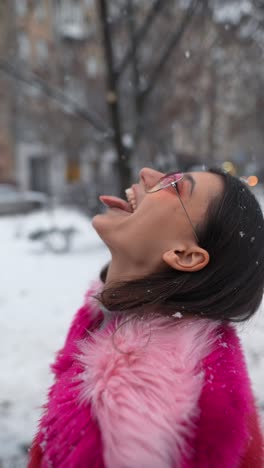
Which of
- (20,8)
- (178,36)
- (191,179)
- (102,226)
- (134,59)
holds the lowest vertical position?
(102,226)

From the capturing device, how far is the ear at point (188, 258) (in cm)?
134

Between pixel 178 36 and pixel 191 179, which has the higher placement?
pixel 178 36

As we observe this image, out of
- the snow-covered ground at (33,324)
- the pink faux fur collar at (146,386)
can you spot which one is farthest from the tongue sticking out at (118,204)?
the snow-covered ground at (33,324)

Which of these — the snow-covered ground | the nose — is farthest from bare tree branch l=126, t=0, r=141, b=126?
the nose

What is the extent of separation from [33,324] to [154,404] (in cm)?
382

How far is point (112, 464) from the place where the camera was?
1.10 metres

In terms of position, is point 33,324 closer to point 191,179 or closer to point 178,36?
point 178,36

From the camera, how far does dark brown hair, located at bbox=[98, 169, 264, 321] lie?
134 cm

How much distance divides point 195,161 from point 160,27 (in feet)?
36.6

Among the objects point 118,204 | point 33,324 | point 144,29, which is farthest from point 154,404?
point 144,29

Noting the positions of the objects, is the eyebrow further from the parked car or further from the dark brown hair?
the parked car

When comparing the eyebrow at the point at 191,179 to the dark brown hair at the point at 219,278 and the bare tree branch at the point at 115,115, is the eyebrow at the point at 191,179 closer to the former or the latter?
the dark brown hair at the point at 219,278

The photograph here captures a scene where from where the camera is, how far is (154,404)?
1.15m

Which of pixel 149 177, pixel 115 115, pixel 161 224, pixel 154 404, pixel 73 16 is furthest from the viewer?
pixel 73 16
